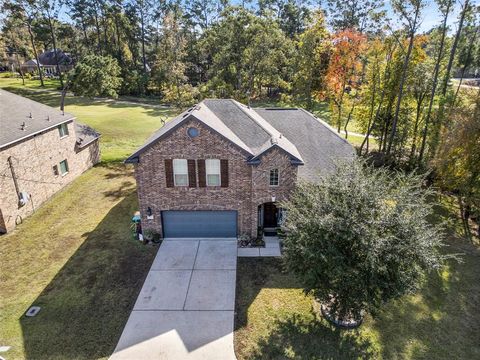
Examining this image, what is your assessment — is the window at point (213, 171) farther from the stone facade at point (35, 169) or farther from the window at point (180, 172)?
the stone facade at point (35, 169)

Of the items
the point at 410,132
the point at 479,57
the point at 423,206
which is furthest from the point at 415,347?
the point at 479,57

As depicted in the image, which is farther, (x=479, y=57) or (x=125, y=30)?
(x=125, y=30)

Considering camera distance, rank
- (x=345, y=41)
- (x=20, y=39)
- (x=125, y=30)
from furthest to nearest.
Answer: (x=20, y=39), (x=125, y=30), (x=345, y=41)

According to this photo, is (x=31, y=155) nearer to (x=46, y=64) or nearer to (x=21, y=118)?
(x=21, y=118)

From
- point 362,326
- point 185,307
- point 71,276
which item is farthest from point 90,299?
point 362,326

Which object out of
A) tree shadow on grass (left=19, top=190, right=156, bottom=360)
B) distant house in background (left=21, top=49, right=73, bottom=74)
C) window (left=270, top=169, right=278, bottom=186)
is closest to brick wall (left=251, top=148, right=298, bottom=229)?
window (left=270, top=169, right=278, bottom=186)

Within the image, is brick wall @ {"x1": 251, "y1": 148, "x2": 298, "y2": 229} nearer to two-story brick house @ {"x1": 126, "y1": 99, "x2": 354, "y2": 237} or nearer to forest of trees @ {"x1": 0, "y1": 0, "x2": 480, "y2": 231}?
two-story brick house @ {"x1": 126, "y1": 99, "x2": 354, "y2": 237}

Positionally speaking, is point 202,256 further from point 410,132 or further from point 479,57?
point 479,57
